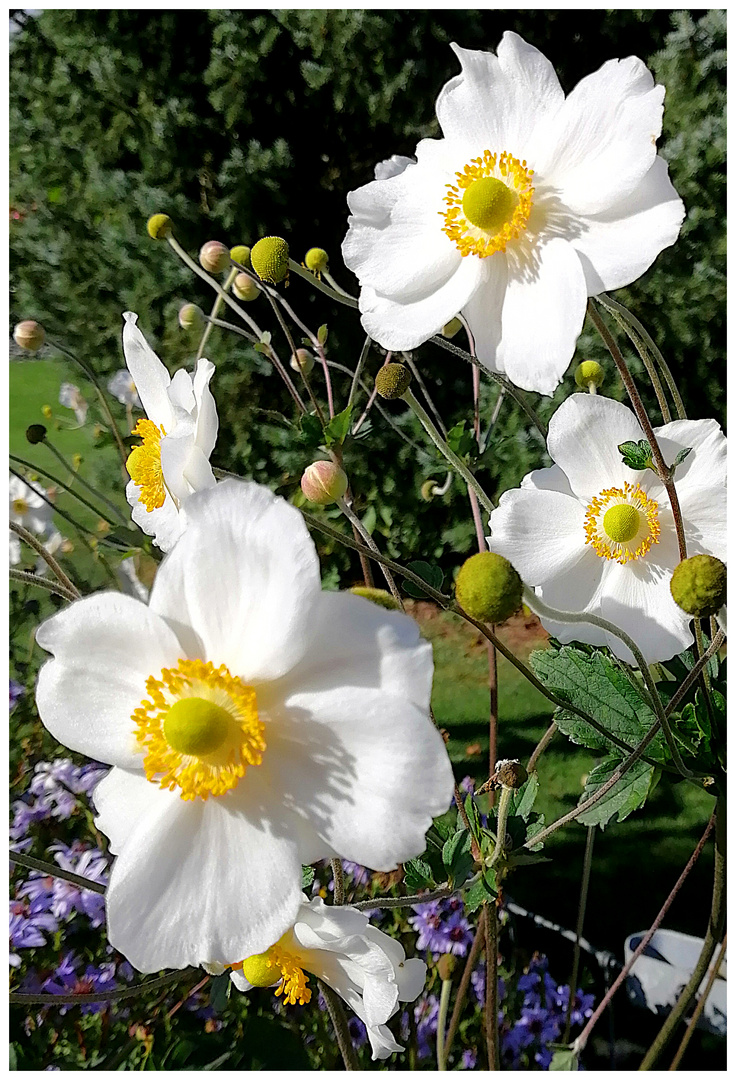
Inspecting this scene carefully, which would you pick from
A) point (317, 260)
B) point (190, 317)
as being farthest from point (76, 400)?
point (317, 260)

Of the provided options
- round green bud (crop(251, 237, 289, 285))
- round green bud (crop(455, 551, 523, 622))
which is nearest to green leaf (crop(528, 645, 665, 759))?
round green bud (crop(455, 551, 523, 622))

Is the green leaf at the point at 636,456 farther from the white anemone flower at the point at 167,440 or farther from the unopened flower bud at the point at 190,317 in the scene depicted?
the unopened flower bud at the point at 190,317

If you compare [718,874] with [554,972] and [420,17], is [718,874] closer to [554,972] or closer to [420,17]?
[554,972]

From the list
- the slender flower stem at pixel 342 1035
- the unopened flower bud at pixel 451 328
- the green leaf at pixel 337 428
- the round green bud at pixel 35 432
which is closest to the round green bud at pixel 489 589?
Result: the green leaf at pixel 337 428

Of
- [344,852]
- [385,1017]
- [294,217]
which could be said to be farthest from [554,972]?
[294,217]

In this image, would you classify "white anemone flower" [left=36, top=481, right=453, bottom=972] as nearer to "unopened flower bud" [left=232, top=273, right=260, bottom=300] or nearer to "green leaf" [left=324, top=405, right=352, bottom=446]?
"green leaf" [left=324, top=405, right=352, bottom=446]
